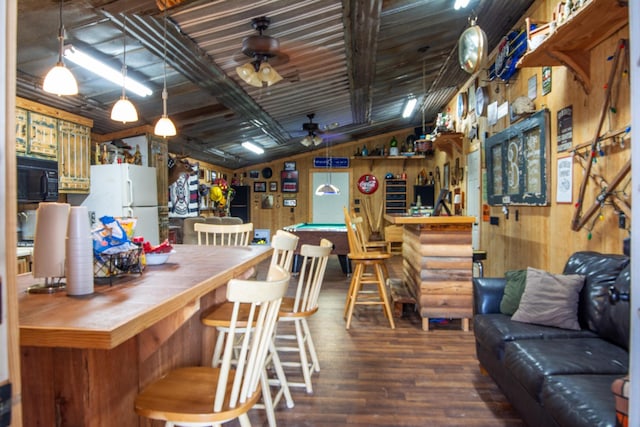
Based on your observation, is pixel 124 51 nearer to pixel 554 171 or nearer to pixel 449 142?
pixel 554 171

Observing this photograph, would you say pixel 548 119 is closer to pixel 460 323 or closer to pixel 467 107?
pixel 460 323

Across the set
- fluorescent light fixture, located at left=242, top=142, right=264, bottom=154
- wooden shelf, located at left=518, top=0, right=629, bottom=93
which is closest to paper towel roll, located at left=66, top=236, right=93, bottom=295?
wooden shelf, located at left=518, top=0, right=629, bottom=93

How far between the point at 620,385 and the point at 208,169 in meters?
9.42

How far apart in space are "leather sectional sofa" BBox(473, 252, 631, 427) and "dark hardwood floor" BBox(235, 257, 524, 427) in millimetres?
200

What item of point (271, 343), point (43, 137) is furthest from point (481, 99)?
point (43, 137)

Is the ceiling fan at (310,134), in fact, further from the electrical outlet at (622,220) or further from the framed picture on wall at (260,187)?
the electrical outlet at (622,220)

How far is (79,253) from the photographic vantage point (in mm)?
1395

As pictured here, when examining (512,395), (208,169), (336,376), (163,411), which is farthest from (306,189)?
(163,411)

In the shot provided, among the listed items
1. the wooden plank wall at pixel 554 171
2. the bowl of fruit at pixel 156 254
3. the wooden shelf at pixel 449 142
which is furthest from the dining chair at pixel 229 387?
the wooden shelf at pixel 449 142

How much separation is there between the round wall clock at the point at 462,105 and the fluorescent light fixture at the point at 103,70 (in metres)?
4.58

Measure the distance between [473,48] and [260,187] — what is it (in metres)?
8.47

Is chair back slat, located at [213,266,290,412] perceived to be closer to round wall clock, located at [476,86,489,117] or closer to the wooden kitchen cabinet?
the wooden kitchen cabinet

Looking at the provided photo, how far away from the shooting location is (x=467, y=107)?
6.51m

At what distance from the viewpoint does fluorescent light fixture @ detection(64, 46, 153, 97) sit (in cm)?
336
